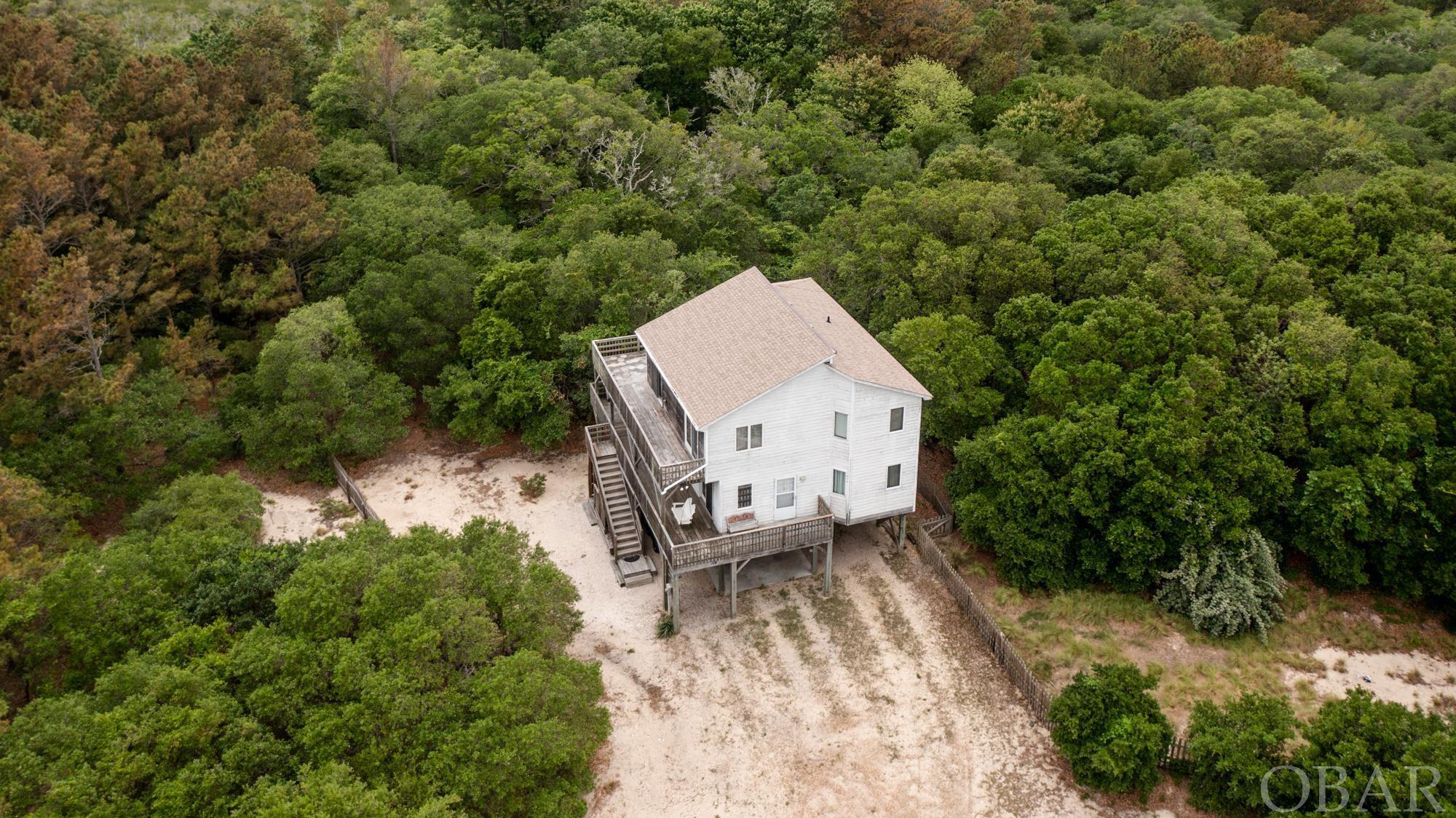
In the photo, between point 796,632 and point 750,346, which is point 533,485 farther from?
point 796,632

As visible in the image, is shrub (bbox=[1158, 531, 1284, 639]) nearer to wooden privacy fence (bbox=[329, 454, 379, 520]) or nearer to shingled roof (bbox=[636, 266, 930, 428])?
shingled roof (bbox=[636, 266, 930, 428])

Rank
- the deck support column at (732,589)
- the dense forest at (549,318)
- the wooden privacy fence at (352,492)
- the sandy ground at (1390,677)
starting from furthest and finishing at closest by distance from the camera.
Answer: the wooden privacy fence at (352,492), the deck support column at (732,589), the sandy ground at (1390,677), the dense forest at (549,318)

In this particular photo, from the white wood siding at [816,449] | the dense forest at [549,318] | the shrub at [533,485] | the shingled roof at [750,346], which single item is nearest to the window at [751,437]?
the white wood siding at [816,449]

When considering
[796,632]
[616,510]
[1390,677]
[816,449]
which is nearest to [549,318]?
[616,510]

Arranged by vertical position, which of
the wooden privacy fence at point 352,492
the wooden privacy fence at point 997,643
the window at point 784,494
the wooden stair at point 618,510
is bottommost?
the wooden privacy fence at point 997,643

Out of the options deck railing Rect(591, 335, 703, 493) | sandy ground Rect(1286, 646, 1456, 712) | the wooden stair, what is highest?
deck railing Rect(591, 335, 703, 493)

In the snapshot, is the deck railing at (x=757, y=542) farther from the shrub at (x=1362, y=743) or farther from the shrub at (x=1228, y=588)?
the shrub at (x=1362, y=743)

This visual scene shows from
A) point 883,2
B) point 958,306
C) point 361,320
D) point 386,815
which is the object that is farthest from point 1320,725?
point 883,2

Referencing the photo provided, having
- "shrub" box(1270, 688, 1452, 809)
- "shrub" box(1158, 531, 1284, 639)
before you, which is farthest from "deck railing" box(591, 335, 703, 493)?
"shrub" box(1270, 688, 1452, 809)
